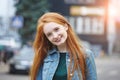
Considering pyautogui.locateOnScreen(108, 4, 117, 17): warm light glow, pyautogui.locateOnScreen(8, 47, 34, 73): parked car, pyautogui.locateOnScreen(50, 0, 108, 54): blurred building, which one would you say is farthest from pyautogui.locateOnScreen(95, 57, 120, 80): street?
pyautogui.locateOnScreen(108, 4, 117, 17): warm light glow

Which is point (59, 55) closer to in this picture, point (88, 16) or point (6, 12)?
point (6, 12)

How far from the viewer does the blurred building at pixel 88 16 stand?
220 feet

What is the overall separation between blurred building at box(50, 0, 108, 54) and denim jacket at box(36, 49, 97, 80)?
61.6m

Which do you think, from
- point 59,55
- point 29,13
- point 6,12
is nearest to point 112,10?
point 6,12

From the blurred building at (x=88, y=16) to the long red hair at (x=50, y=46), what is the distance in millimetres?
61581

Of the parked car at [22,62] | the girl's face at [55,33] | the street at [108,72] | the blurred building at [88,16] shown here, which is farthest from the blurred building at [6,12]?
the girl's face at [55,33]

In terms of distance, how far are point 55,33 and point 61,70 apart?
27cm

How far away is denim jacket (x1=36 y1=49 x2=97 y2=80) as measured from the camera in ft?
14.1

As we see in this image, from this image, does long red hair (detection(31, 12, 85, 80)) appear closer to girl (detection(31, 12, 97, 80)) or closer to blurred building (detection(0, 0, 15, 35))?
girl (detection(31, 12, 97, 80))

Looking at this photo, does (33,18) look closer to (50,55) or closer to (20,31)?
(20,31)

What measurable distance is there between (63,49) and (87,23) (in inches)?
2557

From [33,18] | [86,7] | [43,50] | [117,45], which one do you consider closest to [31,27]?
[33,18]

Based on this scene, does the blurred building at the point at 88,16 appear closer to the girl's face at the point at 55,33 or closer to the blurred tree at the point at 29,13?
the blurred tree at the point at 29,13

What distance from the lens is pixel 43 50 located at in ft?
14.6
